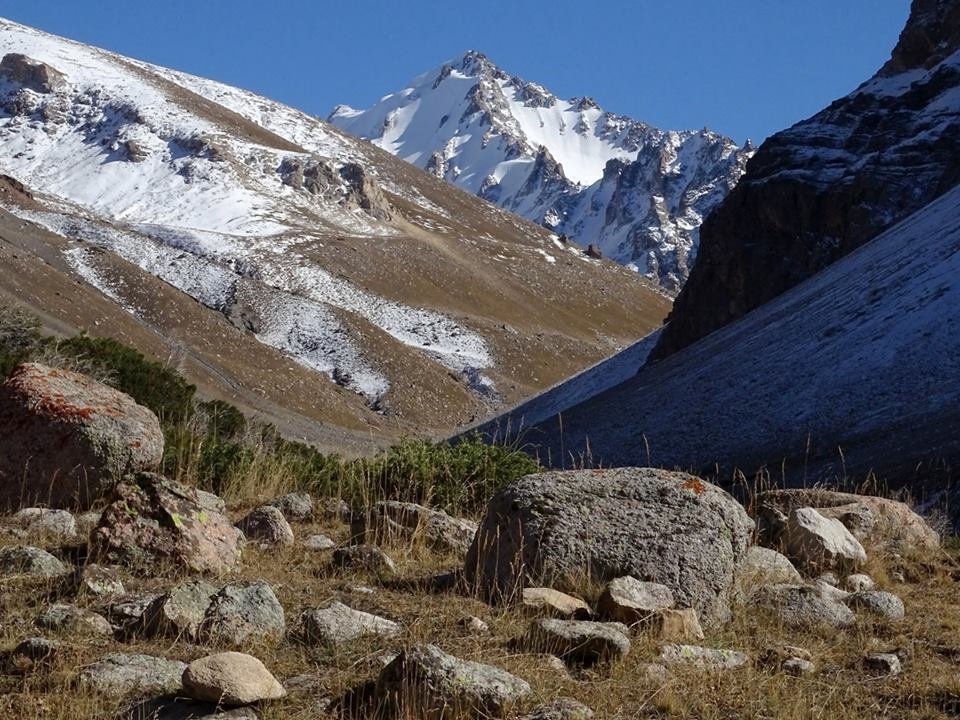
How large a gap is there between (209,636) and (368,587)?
1.24m

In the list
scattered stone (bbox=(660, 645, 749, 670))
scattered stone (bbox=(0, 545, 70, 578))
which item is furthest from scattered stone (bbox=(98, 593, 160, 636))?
scattered stone (bbox=(660, 645, 749, 670))

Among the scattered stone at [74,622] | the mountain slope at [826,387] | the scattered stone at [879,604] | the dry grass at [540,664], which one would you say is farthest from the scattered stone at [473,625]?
the mountain slope at [826,387]

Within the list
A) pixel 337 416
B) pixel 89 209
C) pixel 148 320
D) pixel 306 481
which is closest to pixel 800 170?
pixel 337 416

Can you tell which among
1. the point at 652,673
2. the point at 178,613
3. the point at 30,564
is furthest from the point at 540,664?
the point at 30,564

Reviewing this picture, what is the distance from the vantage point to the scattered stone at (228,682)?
452cm

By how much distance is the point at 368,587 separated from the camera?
6.34m

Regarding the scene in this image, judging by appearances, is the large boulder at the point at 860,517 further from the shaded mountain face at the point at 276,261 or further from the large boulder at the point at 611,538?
the shaded mountain face at the point at 276,261

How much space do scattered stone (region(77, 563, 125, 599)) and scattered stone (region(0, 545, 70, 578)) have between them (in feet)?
0.62

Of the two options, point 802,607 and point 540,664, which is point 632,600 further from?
point 802,607

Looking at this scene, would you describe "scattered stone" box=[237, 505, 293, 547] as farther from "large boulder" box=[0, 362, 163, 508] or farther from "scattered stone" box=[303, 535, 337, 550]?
"large boulder" box=[0, 362, 163, 508]

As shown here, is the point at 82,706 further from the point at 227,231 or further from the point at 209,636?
the point at 227,231

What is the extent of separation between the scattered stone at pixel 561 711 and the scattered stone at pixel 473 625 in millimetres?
851

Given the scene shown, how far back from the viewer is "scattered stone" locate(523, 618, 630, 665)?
17.2 feet

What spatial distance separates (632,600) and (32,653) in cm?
285
